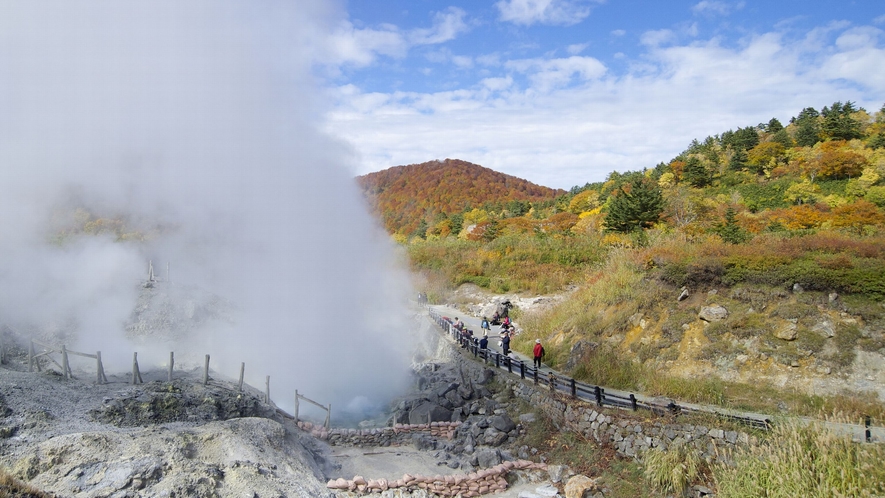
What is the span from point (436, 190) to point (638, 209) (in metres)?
66.2

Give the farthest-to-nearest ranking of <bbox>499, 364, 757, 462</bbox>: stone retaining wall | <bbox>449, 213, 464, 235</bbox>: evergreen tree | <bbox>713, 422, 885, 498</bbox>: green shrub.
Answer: <bbox>449, 213, 464, 235</bbox>: evergreen tree → <bbox>499, 364, 757, 462</bbox>: stone retaining wall → <bbox>713, 422, 885, 498</bbox>: green shrub

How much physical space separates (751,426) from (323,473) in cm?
871

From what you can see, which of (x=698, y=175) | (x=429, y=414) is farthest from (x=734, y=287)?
(x=698, y=175)

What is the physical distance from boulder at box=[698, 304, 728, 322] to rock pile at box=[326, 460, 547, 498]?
7.42m

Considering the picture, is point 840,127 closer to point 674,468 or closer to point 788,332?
Result: point 788,332

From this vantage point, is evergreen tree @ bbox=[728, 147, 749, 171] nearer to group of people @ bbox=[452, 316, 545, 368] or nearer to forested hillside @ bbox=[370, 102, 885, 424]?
forested hillside @ bbox=[370, 102, 885, 424]

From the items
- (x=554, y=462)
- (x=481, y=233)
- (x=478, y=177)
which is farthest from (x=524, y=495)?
(x=478, y=177)

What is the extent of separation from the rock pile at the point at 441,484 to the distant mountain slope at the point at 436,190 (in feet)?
212

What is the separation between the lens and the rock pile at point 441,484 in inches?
402

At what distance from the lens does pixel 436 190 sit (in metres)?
94.1

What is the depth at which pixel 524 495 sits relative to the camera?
1005cm

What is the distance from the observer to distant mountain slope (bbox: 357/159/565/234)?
277ft

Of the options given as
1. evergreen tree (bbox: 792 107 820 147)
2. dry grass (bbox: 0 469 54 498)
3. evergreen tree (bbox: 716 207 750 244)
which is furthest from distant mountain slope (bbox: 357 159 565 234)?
dry grass (bbox: 0 469 54 498)

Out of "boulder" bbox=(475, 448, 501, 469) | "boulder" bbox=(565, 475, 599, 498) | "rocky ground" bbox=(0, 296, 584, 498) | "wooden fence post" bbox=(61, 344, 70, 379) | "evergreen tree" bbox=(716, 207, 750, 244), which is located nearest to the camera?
"rocky ground" bbox=(0, 296, 584, 498)
